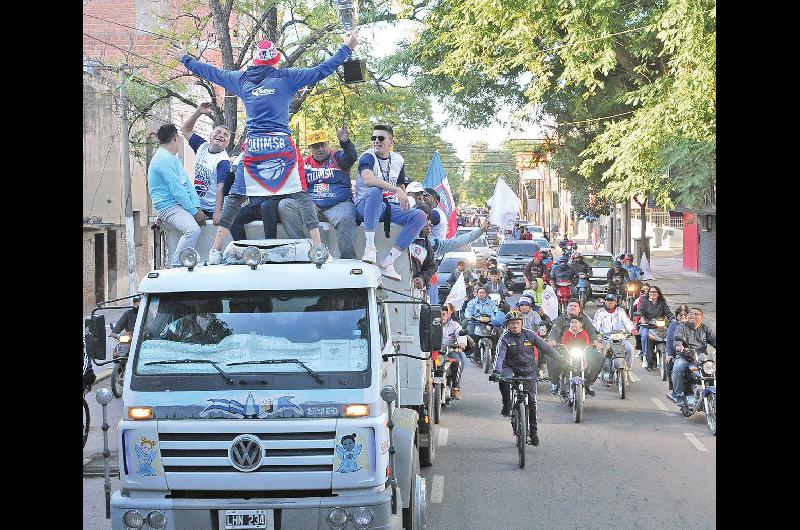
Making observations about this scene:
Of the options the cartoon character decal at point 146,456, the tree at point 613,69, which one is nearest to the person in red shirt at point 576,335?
the tree at point 613,69

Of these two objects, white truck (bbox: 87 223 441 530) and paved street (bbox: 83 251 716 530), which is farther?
paved street (bbox: 83 251 716 530)

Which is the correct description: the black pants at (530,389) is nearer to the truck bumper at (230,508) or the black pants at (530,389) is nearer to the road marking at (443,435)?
the road marking at (443,435)

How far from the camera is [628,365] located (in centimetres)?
1933

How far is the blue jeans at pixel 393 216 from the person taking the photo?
33.8 feet

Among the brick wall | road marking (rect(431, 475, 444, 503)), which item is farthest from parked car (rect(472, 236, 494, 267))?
road marking (rect(431, 475, 444, 503))

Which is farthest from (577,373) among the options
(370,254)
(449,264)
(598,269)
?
(598,269)

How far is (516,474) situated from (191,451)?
636 cm

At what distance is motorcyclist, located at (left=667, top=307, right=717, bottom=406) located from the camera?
56.5 ft

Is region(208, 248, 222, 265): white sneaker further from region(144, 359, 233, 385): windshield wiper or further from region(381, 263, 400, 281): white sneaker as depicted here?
region(381, 263, 400, 281): white sneaker

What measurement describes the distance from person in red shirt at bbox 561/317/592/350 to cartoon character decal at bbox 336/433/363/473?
9625 millimetres

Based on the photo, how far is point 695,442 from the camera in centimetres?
1547

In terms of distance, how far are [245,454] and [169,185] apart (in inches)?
139
